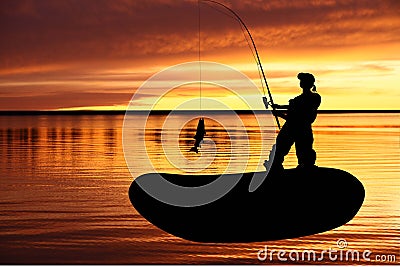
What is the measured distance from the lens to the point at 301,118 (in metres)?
12.6

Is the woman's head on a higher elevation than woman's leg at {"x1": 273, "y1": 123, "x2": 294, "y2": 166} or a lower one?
higher

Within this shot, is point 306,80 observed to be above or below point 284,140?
above

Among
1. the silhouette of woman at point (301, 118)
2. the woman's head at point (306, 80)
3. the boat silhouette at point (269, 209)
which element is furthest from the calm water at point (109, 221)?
the woman's head at point (306, 80)

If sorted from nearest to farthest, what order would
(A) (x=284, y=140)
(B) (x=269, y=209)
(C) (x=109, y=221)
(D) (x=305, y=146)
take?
(A) (x=284, y=140), (D) (x=305, y=146), (B) (x=269, y=209), (C) (x=109, y=221)

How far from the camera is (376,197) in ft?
67.8

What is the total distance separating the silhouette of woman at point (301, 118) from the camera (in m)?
12.5

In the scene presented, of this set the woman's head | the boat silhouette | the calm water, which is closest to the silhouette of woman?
the woman's head

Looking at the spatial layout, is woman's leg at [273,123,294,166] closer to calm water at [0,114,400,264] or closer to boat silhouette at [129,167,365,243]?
boat silhouette at [129,167,365,243]

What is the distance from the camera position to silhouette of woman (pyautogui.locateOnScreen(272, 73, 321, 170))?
12492 mm

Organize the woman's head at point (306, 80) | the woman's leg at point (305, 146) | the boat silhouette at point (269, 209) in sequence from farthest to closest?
the boat silhouette at point (269, 209), the woman's leg at point (305, 146), the woman's head at point (306, 80)

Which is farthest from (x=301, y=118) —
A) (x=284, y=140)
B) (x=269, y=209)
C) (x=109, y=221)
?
(x=109, y=221)

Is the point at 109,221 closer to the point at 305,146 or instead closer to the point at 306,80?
the point at 305,146

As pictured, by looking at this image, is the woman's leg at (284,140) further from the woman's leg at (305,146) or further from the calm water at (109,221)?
the calm water at (109,221)

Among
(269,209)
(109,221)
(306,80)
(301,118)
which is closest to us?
(306,80)
